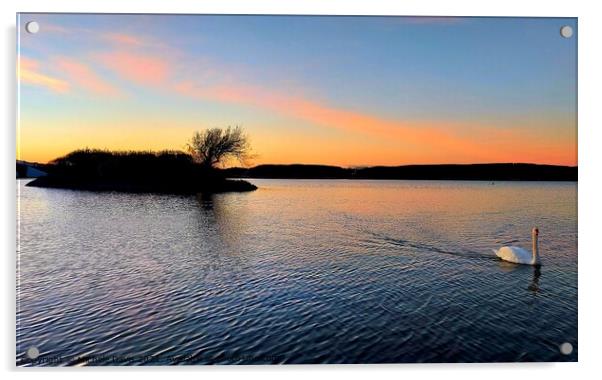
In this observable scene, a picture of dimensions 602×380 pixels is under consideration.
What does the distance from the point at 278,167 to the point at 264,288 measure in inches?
51.6

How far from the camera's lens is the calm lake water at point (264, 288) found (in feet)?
9.62

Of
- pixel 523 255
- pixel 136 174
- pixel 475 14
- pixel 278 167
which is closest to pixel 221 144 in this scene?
pixel 278 167

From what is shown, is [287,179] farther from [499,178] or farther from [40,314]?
[40,314]

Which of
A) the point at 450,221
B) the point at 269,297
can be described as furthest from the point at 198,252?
the point at 450,221

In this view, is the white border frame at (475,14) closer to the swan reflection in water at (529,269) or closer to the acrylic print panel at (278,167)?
the acrylic print panel at (278,167)

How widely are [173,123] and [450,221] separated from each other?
5.02m

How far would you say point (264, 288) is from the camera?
3762 mm

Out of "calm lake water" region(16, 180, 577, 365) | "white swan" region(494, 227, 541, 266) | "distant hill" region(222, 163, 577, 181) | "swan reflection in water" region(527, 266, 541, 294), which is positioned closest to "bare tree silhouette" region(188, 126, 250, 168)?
"distant hill" region(222, 163, 577, 181)

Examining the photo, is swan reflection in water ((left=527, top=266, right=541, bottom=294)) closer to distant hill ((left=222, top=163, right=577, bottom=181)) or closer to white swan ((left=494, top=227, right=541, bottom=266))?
white swan ((left=494, top=227, right=541, bottom=266))

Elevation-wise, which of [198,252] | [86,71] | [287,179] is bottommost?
[198,252]

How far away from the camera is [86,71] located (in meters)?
3.59

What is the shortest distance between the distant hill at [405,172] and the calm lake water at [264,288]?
29 centimetres

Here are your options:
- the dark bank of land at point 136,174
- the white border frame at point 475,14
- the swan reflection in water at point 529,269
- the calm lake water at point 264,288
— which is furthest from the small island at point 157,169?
the swan reflection in water at point 529,269

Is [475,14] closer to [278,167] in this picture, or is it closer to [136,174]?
[278,167]
